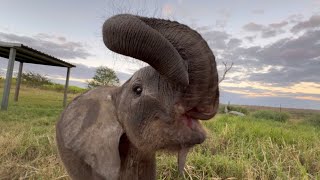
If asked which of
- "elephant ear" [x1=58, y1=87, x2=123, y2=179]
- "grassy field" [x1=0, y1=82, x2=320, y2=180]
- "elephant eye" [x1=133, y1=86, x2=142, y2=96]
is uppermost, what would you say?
"elephant eye" [x1=133, y1=86, x2=142, y2=96]

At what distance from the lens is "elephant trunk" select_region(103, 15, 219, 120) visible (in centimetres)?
124

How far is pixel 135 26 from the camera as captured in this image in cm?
124

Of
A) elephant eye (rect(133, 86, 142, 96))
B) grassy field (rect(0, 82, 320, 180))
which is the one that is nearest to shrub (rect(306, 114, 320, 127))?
grassy field (rect(0, 82, 320, 180))

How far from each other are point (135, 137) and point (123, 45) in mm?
400

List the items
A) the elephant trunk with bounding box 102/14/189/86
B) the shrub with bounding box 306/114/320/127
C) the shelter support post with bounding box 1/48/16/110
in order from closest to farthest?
the elephant trunk with bounding box 102/14/189/86
the shelter support post with bounding box 1/48/16/110
the shrub with bounding box 306/114/320/127

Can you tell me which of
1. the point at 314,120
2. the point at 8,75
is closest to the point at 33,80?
the point at 8,75

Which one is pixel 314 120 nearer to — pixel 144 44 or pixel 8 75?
pixel 8 75

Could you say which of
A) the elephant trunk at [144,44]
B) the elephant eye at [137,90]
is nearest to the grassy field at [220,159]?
the elephant eye at [137,90]

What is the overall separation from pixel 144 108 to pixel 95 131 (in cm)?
29

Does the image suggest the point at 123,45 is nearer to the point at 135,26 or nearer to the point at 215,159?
the point at 135,26

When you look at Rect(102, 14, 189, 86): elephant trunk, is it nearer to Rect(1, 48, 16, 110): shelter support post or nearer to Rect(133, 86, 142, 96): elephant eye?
Rect(133, 86, 142, 96): elephant eye

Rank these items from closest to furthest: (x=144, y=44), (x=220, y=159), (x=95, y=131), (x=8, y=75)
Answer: (x=144, y=44) < (x=95, y=131) < (x=220, y=159) < (x=8, y=75)

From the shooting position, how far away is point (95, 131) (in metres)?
1.59

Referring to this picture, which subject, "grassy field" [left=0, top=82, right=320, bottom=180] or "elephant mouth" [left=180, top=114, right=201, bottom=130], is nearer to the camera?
"elephant mouth" [left=180, top=114, right=201, bottom=130]
